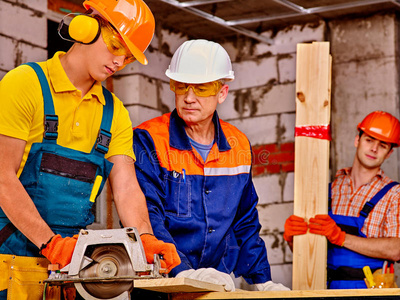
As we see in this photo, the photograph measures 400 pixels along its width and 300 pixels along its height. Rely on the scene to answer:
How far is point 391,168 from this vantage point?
6.73 metres

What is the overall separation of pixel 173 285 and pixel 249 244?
4.06ft

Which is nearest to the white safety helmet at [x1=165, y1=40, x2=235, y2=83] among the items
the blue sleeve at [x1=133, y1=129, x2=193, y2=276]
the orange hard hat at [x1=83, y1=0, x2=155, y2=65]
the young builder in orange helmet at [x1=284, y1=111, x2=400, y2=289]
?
the blue sleeve at [x1=133, y1=129, x2=193, y2=276]

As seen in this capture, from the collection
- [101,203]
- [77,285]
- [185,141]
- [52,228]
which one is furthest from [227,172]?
[101,203]

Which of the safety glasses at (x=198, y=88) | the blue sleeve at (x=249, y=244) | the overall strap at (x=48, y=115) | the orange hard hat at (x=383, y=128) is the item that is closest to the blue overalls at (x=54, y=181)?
the overall strap at (x=48, y=115)

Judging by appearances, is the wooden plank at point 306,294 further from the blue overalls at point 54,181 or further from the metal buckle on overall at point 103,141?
the metal buckle on overall at point 103,141

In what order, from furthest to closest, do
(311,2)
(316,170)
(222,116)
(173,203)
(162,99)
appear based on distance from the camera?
(222,116)
(162,99)
(311,2)
(316,170)
(173,203)

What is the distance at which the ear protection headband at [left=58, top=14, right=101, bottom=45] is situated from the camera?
3.59 metres

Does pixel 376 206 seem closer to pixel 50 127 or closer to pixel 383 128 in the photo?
pixel 383 128

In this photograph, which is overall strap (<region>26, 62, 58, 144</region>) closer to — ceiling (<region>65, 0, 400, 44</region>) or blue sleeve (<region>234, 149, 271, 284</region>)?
blue sleeve (<region>234, 149, 271, 284</region>)

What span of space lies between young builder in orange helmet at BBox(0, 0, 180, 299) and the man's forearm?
2.25 metres

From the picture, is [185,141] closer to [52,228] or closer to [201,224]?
[201,224]

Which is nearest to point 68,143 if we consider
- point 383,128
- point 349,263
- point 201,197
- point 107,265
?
point 107,265

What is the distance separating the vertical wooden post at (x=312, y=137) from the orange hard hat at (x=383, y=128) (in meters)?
1.23

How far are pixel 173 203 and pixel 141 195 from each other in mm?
300
